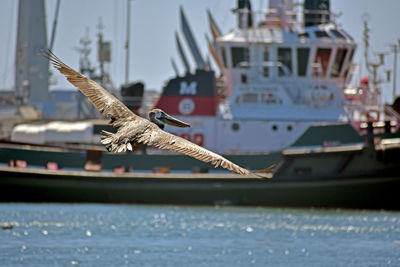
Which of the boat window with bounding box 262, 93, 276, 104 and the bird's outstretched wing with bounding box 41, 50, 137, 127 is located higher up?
the bird's outstretched wing with bounding box 41, 50, 137, 127

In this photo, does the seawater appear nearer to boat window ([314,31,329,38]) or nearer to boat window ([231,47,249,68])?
boat window ([231,47,249,68])

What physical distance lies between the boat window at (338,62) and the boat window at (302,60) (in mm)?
1049

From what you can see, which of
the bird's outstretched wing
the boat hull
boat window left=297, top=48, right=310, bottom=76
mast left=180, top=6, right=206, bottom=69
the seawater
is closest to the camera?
the bird's outstretched wing

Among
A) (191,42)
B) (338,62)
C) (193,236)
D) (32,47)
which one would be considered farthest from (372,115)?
(32,47)

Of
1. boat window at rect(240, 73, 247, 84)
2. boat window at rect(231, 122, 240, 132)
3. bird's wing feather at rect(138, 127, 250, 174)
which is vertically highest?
bird's wing feather at rect(138, 127, 250, 174)

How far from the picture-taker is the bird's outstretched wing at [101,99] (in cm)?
1495

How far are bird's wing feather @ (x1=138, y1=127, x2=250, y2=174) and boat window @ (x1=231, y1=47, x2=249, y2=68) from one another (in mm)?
22117

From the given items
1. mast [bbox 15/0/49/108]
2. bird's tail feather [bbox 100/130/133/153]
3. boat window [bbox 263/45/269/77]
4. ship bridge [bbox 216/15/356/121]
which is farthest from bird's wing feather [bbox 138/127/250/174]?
mast [bbox 15/0/49/108]

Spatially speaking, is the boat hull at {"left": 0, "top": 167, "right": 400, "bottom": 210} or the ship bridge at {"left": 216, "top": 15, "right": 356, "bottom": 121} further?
the ship bridge at {"left": 216, "top": 15, "right": 356, "bottom": 121}

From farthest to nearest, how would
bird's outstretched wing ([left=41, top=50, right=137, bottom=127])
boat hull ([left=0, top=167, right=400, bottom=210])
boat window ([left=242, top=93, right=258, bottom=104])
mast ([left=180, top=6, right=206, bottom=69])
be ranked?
mast ([left=180, top=6, right=206, bottom=69]), boat window ([left=242, top=93, right=258, bottom=104]), boat hull ([left=0, top=167, right=400, bottom=210]), bird's outstretched wing ([left=41, top=50, right=137, bottom=127])

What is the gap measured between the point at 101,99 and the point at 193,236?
10330 millimetres

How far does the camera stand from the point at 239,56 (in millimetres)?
36562

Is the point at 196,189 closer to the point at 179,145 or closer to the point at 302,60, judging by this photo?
the point at 302,60

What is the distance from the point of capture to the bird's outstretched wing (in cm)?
1495
